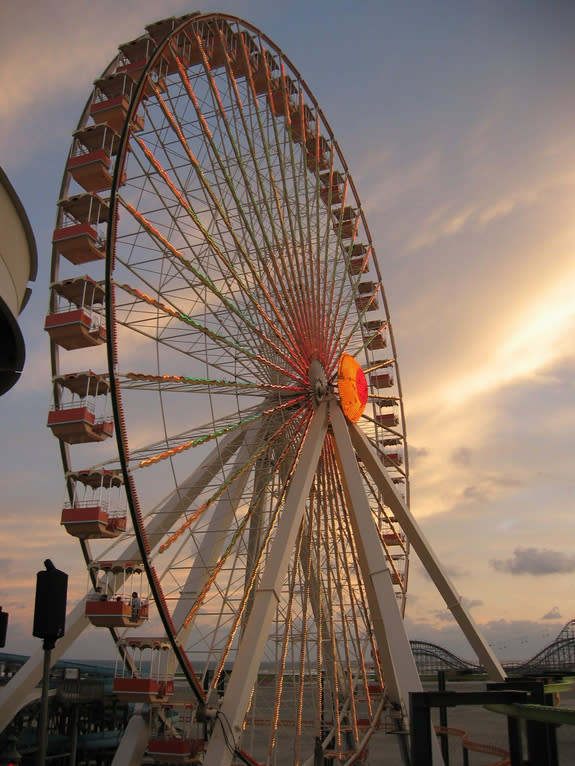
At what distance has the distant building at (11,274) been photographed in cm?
616

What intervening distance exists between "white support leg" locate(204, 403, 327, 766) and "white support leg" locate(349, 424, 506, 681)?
7.09 ft

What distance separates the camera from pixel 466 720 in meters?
38.5

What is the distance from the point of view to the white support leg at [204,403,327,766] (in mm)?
12391

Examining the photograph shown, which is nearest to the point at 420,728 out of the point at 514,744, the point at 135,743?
the point at 514,744

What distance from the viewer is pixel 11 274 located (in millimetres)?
6586

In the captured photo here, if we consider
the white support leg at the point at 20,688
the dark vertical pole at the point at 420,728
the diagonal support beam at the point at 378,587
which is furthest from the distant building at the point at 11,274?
the diagonal support beam at the point at 378,587

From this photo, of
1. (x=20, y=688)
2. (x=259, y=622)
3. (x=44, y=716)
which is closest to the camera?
(x=44, y=716)

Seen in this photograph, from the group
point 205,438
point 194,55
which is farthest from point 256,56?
point 205,438

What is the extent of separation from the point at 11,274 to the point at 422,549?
14446 millimetres

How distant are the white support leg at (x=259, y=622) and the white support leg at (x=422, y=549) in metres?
2.16

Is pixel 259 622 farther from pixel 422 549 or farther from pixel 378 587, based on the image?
pixel 422 549

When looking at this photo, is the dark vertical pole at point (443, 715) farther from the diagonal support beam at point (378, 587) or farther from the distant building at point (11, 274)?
the distant building at point (11, 274)

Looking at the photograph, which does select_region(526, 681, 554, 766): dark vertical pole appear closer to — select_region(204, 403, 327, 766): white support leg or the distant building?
select_region(204, 403, 327, 766): white support leg

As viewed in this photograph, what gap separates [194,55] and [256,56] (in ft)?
9.06
